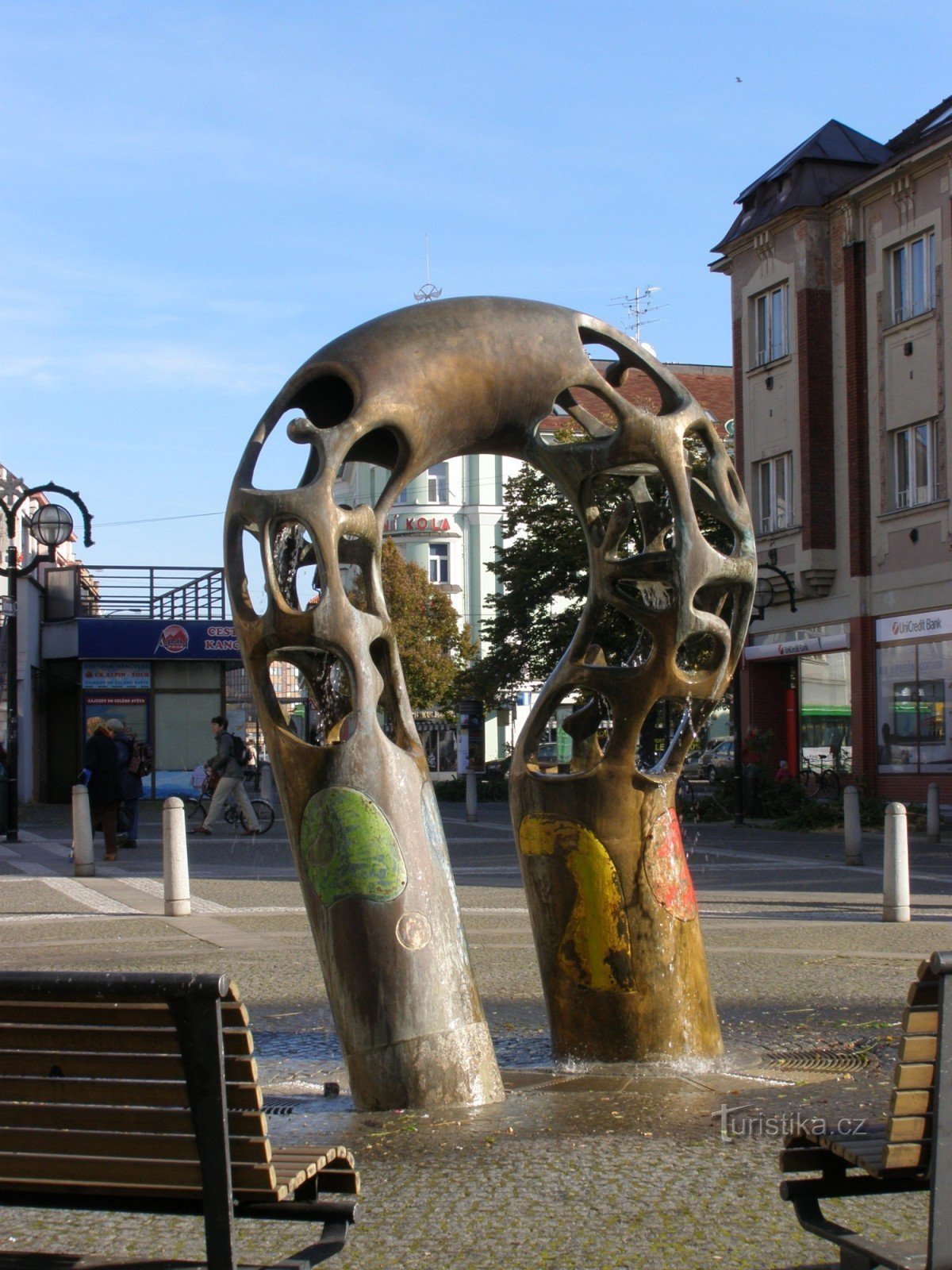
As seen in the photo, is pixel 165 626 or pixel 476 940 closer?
pixel 476 940

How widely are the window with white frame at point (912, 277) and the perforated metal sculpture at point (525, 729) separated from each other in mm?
23290

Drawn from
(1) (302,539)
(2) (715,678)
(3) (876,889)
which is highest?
(1) (302,539)

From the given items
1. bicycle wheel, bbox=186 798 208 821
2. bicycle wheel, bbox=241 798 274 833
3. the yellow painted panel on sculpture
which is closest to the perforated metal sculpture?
the yellow painted panel on sculpture

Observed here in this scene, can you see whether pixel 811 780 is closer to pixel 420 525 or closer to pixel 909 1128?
pixel 909 1128

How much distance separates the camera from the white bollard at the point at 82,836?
18.1m

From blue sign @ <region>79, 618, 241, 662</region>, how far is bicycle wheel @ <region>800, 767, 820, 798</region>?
13607 mm

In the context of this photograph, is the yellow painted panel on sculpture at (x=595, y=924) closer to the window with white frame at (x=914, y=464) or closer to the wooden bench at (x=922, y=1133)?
the wooden bench at (x=922, y=1133)

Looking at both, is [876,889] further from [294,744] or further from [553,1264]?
A: [553,1264]

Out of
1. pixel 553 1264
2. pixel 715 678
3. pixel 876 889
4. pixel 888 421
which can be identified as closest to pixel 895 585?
pixel 888 421

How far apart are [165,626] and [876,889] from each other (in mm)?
24628

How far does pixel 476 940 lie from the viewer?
12.0 m

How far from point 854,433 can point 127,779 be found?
16944mm

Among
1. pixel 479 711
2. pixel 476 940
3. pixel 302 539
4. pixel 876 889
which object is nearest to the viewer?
pixel 302 539

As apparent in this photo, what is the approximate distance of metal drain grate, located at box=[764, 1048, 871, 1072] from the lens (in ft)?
23.1
